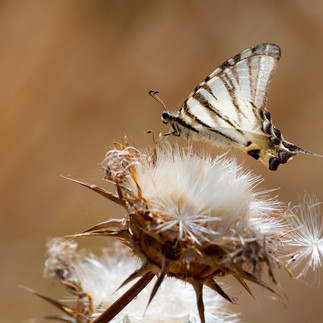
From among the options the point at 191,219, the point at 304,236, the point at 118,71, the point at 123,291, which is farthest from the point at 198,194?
the point at 118,71

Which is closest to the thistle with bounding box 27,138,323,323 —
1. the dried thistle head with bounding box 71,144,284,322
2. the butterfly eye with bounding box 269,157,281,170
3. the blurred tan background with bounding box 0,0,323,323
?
the dried thistle head with bounding box 71,144,284,322

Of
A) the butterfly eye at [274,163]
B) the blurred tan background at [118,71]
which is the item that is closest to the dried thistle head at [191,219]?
the butterfly eye at [274,163]

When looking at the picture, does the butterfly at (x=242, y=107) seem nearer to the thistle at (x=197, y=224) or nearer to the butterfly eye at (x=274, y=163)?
the butterfly eye at (x=274, y=163)

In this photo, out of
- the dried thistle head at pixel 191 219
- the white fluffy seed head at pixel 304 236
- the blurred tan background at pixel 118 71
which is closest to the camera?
the dried thistle head at pixel 191 219

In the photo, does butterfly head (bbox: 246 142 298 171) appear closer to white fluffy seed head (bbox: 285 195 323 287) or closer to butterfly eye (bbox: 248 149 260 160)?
butterfly eye (bbox: 248 149 260 160)

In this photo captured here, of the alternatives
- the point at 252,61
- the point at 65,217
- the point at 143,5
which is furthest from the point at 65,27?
the point at 252,61
